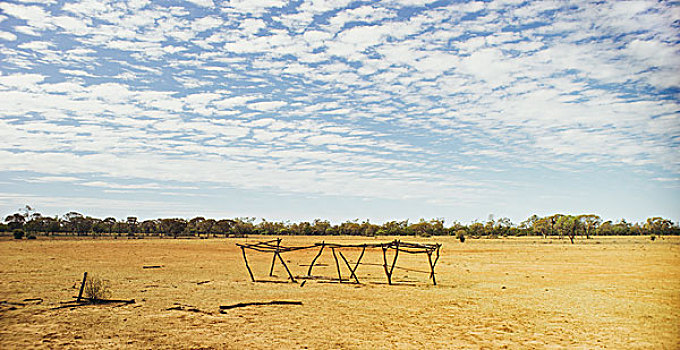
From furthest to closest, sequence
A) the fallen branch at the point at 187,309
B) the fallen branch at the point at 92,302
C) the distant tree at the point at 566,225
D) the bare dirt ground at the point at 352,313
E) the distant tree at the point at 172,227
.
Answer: the distant tree at the point at 566,225, the distant tree at the point at 172,227, the fallen branch at the point at 92,302, the fallen branch at the point at 187,309, the bare dirt ground at the point at 352,313

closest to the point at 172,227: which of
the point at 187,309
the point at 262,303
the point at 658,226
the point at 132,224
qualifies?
the point at 132,224

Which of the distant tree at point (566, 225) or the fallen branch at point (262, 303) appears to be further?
the distant tree at point (566, 225)

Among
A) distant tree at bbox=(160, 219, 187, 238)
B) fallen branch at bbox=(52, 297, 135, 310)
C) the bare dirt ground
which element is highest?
distant tree at bbox=(160, 219, 187, 238)

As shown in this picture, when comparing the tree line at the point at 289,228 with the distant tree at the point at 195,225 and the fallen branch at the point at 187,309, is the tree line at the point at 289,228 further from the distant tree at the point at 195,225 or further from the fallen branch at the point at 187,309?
the fallen branch at the point at 187,309

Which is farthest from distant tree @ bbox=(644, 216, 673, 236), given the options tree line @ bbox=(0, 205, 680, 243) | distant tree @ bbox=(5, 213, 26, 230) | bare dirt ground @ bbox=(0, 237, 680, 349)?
distant tree @ bbox=(5, 213, 26, 230)

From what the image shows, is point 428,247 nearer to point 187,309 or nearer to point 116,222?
point 187,309

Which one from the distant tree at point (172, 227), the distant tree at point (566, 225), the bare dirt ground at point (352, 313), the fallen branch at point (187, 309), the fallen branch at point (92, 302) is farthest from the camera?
the distant tree at point (566, 225)

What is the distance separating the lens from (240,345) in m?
9.48

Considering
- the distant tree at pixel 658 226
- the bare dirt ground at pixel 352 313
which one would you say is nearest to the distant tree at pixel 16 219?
the bare dirt ground at pixel 352 313

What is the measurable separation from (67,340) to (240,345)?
3584 millimetres

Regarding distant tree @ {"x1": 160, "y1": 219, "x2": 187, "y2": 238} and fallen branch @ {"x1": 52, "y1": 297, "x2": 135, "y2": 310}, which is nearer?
fallen branch @ {"x1": 52, "y1": 297, "x2": 135, "y2": 310}

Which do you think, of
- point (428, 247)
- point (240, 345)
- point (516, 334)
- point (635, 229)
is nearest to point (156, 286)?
point (240, 345)

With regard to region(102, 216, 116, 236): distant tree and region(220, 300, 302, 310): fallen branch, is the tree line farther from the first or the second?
region(220, 300, 302, 310): fallen branch

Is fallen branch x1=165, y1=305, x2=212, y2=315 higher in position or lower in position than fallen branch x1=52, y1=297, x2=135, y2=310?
lower
